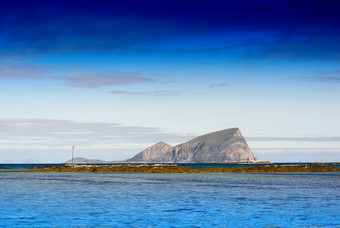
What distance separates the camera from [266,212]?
130ft

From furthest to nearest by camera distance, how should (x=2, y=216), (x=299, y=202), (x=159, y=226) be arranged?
(x=299, y=202)
(x=2, y=216)
(x=159, y=226)

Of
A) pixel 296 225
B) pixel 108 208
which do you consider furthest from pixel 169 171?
pixel 296 225

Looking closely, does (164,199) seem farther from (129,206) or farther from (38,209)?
(38,209)

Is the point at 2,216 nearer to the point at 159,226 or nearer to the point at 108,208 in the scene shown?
the point at 108,208

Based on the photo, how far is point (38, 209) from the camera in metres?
41.4

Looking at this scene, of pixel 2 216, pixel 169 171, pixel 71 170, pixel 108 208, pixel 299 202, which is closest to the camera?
pixel 2 216

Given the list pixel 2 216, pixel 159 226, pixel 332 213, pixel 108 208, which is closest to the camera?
pixel 159 226

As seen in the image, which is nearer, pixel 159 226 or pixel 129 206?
pixel 159 226

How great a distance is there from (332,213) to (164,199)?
63.2 ft

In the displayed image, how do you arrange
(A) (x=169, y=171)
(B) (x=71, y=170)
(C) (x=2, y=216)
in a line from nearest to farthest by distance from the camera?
(C) (x=2, y=216) < (A) (x=169, y=171) < (B) (x=71, y=170)

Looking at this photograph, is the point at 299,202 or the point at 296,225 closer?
the point at 296,225

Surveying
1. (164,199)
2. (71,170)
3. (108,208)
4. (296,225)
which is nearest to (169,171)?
(71,170)

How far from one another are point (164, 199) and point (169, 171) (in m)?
93.7

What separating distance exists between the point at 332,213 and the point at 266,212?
19.3 feet
